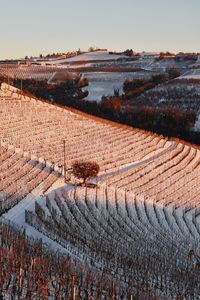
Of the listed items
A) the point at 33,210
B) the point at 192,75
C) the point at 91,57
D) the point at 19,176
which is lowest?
the point at 33,210

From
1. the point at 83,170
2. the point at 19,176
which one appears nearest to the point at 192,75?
the point at 83,170

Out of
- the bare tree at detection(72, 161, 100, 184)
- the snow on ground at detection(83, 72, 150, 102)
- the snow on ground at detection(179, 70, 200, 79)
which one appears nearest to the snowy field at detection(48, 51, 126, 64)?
the snow on ground at detection(83, 72, 150, 102)

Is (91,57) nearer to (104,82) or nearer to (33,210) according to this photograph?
(104,82)


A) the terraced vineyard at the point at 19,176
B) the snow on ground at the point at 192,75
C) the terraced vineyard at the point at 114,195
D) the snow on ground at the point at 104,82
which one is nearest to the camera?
the terraced vineyard at the point at 114,195

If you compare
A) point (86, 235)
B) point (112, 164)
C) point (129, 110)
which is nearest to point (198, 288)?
point (86, 235)

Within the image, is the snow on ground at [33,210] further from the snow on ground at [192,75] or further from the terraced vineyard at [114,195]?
the snow on ground at [192,75]

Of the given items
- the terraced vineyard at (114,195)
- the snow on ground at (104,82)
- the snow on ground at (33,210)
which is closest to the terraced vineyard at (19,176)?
the terraced vineyard at (114,195)
